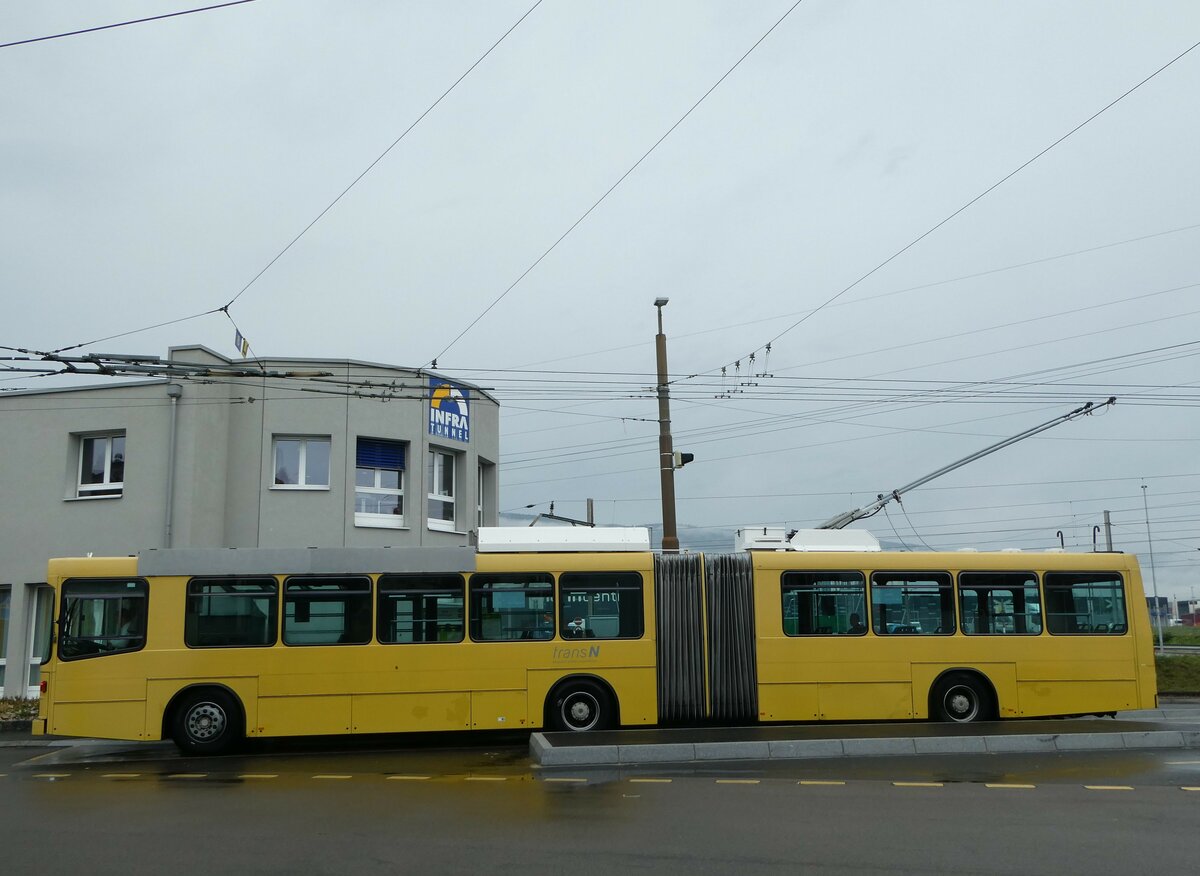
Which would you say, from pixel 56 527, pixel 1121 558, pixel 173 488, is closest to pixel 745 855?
pixel 1121 558

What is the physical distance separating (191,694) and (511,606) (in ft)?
14.8

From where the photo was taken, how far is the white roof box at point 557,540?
1556 cm

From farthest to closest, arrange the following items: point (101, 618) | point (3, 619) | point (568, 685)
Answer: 1. point (3, 619)
2. point (568, 685)
3. point (101, 618)

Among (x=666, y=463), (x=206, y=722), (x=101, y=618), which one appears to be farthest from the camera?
(x=666, y=463)

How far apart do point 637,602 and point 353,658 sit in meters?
4.06

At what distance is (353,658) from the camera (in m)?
14.8

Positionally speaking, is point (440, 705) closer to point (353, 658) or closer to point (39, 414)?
point (353, 658)

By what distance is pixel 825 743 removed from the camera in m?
13.0

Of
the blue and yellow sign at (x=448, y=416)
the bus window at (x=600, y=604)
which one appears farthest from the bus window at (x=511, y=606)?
the blue and yellow sign at (x=448, y=416)

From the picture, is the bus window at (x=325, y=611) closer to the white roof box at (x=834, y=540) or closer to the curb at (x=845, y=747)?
the curb at (x=845, y=747)

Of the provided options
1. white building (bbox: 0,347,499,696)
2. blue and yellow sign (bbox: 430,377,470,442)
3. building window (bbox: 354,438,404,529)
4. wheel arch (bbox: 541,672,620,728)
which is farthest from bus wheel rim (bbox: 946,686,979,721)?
blue and yellow sign (bbox: 430,377,470,442)

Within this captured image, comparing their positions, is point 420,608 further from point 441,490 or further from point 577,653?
point 441,490

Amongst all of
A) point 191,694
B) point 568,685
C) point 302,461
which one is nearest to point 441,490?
point 302,461

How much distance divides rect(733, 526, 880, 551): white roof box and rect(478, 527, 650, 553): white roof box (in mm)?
1719
